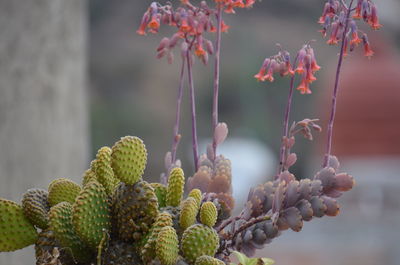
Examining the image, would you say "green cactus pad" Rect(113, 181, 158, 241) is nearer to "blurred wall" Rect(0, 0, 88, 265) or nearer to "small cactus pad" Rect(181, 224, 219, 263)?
"small cactus pad" Rect(181, 224, 219, 263)

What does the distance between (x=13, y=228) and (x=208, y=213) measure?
0.25 metres

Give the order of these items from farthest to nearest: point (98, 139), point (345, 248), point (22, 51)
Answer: point (98, 139), point (345, 248), point (22, 51)

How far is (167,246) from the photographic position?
883 millimetres

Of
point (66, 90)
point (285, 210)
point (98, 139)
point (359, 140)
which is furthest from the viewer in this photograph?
point (98, 139)

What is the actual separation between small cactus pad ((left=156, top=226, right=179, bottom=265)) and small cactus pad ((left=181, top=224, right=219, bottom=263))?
1 cm

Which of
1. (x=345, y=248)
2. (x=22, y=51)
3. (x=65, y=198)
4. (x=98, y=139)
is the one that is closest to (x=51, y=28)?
(x=22, y=51)

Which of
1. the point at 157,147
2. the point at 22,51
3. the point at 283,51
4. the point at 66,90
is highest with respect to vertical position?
the point at 283,51

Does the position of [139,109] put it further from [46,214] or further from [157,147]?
[46,214]

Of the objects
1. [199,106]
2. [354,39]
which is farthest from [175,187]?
[199,106]

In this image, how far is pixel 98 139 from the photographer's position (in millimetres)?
18469

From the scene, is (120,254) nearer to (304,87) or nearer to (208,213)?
(208,213)

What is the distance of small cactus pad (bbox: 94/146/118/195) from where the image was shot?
98 centimetres

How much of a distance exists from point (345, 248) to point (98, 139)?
45.8ft

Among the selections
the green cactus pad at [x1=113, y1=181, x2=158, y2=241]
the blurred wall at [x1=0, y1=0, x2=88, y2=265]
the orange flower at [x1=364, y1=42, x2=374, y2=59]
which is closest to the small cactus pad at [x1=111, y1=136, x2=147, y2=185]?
the green cactus pad at [x1=113, y1=181, x2=158, y2=241]
